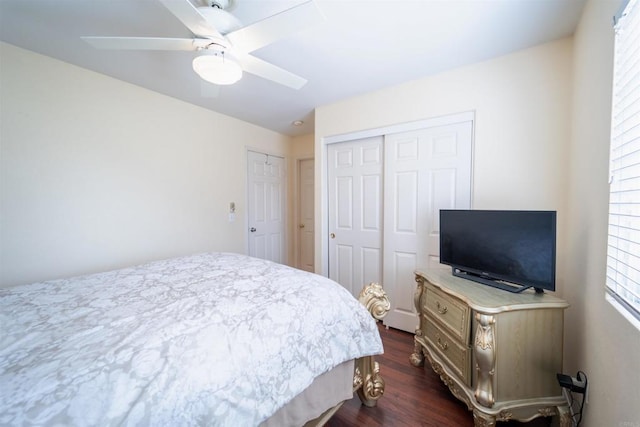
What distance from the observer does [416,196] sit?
7.54ft

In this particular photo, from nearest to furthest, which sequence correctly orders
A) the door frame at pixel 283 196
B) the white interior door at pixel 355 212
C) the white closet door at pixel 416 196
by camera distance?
the white closet door at pixel 416 196
the white interior door at pixel 355 212
the door frame at pixel 283 196

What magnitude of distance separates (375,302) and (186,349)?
1010mm

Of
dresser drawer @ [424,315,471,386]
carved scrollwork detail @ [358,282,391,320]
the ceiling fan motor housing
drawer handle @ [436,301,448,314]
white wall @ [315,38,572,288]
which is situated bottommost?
dresser drawer @ [424,315,471,386]

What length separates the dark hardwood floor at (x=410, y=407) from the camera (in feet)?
4.54

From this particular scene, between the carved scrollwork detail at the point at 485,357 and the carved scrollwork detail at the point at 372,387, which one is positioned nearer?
the carved scrollwork detail at the point at 485,357

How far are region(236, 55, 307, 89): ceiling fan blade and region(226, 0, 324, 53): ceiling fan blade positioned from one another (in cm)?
7

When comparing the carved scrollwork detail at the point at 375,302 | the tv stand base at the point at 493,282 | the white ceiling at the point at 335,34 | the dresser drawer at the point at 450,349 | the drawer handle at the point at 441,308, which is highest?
the white ceiling at the point at 335,34

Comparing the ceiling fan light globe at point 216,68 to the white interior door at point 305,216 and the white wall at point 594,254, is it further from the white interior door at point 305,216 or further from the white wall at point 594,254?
Result: the white interior door at point 305,216

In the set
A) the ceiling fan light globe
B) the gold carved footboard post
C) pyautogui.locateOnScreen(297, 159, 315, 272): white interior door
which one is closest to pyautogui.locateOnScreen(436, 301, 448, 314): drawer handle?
the gold carved footboard post

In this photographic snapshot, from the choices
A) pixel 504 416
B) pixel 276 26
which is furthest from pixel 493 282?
pixel 276 26

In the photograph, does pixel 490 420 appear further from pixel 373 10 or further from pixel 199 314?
pixel 373 10

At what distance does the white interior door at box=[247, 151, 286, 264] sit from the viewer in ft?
11.4

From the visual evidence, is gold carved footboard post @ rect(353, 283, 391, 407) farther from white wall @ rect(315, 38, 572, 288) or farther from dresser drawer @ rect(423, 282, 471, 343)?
white wall @ rect(315, 38, 572, 288)

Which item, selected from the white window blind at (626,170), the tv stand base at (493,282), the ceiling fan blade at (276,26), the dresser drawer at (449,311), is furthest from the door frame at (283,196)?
the white window blind at (626,170)
